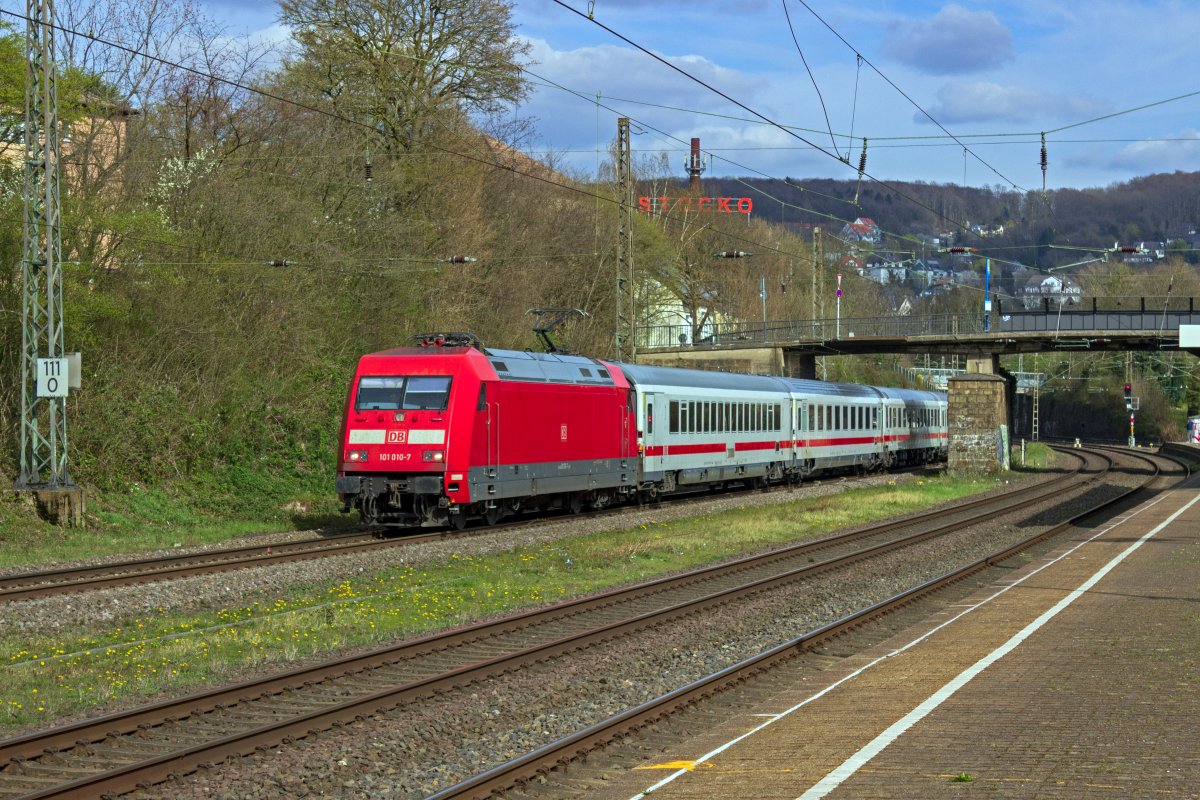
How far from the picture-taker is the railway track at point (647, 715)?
27.2 ft

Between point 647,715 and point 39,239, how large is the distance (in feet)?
56.0

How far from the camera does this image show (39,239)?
23.2 m

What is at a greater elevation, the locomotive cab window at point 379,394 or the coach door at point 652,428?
the locomotive cab window at point 379,394

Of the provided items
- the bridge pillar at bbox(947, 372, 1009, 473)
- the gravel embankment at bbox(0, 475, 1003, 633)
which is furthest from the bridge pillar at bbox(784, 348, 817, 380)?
the gravel embankment at bbox(0, 475, 1003, 633)

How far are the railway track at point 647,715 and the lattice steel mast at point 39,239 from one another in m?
14.0

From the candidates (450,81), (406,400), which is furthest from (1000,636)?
(450,81)

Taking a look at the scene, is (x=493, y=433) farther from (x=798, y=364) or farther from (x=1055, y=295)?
(x=1055, y=295)

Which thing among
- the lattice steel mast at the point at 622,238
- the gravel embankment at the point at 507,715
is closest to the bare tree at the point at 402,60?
the lattice steel mast at the point at 622,238

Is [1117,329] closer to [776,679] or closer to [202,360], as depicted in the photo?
[202,360]

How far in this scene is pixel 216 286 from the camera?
31.1 m

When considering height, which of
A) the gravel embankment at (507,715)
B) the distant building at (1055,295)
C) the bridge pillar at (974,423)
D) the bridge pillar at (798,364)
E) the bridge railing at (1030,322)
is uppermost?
the distant building at (1055,295)

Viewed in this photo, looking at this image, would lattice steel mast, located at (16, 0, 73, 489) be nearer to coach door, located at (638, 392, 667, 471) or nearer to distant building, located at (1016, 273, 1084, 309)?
coach door, located at (638, 392, 667, 471)

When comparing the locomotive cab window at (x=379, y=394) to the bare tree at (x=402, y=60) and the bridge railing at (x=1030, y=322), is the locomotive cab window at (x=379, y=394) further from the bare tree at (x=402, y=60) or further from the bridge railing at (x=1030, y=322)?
the bridge railing at (x=1030, y=322)

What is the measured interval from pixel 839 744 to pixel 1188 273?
388 feet
